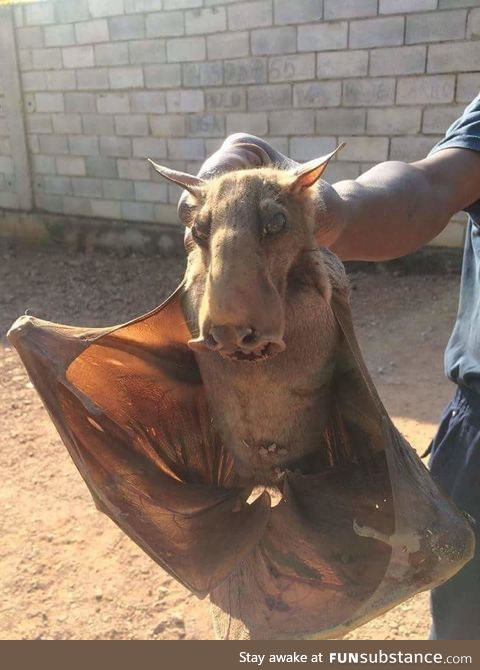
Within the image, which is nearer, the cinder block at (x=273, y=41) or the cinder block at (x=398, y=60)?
the cinder block at (x=398, y=60)

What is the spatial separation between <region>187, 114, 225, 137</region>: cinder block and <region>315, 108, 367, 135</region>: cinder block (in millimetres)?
1221

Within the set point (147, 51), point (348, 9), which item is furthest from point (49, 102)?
point (348, 9)

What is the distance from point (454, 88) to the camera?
6055 mm

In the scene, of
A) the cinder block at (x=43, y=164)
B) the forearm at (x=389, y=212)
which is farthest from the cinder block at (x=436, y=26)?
the cinder block at (x=43, y=164)

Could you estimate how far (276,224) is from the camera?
1125 mm

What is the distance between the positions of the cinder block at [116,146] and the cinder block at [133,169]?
78 mm

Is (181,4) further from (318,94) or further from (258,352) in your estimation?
(258,352)

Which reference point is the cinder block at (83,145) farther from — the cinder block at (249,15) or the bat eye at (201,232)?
the bat eye at (201,232)

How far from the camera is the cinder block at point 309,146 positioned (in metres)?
6.85

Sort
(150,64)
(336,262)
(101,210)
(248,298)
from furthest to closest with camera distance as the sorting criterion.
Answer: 1. (101,210)
2. (150,64)
3. (336,262)
4. (248,298)

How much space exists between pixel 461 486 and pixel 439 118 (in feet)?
17.0
